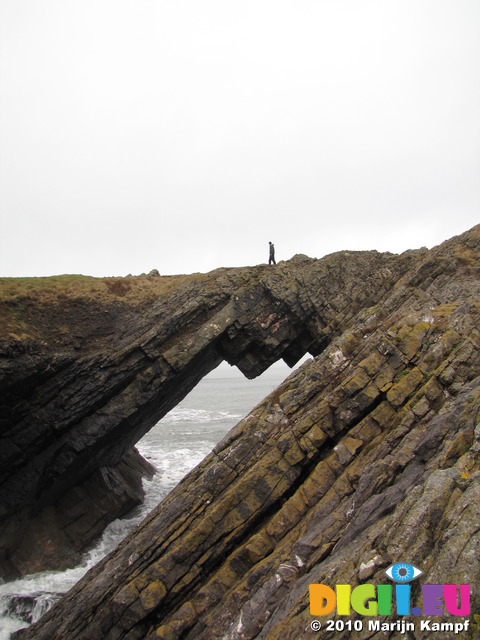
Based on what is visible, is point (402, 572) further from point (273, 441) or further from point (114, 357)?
point (114, 357)

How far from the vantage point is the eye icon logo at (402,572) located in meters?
8.88

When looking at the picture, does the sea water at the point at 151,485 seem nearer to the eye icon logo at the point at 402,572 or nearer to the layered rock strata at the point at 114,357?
the layered rock strata at the point at 114,357

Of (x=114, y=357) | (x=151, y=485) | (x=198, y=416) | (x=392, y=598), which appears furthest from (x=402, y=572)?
(x=198, y=416)

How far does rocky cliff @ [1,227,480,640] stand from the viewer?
11.5 meters

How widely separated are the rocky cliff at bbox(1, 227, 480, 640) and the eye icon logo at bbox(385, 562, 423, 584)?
276 millimetres

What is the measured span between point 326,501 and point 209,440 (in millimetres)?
43600

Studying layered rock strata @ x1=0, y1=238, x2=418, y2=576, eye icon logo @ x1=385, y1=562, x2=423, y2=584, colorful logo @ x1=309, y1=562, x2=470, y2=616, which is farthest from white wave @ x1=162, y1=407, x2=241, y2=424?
eye icon logo @ x1=385, y1=562, x2=423, y2=584

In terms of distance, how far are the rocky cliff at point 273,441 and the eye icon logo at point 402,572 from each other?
0.28 metres

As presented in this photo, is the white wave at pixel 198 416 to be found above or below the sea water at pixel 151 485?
below

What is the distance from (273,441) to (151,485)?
2774 centimetres

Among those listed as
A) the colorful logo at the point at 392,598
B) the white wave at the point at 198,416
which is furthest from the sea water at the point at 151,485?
the colorful logo at the point at 392,598

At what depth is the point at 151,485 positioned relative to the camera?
40.3 metres

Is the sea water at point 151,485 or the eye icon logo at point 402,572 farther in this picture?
the sea water at point 151,485

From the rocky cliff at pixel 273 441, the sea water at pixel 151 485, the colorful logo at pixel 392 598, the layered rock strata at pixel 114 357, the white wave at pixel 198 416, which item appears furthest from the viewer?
the white wave at pixel 198 416
